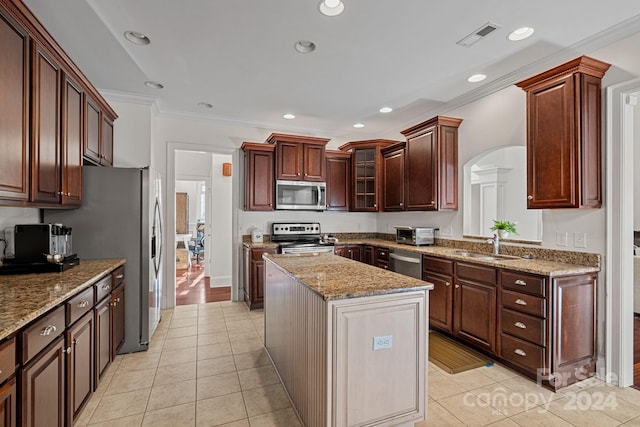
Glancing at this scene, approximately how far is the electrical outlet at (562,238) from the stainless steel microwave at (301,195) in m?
3.02

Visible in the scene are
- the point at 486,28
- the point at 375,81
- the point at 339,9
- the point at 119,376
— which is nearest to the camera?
the point at 339,9

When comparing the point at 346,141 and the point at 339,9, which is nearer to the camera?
the point at 339,9

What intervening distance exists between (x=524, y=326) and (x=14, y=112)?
3.79 meters

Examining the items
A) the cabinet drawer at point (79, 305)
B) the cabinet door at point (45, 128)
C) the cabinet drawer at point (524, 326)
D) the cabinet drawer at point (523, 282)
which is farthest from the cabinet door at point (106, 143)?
the cabinet drawer at point (524, 326)

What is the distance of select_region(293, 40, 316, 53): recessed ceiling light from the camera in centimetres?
271

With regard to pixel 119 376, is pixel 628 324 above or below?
above

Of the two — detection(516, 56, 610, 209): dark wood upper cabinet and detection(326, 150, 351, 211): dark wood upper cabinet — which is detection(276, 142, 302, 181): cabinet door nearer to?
detection(326, 150, 351, 211): dark wood upper cabinet

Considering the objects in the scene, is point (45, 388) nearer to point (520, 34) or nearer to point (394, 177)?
point (520, 34)

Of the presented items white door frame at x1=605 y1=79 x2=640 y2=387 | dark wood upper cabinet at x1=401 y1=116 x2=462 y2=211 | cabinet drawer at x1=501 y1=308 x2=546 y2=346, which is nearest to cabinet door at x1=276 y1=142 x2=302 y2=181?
dark wood upper cabinet at x1=401 y1=116 x2=462 y2=211

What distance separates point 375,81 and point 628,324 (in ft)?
10.3

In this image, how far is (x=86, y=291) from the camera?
2082 millimetres

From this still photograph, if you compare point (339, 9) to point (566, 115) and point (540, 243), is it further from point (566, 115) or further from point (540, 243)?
point (540, 243)

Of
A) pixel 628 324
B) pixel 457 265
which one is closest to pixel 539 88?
pixel 457 265

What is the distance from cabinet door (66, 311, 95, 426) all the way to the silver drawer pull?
0.22 m
